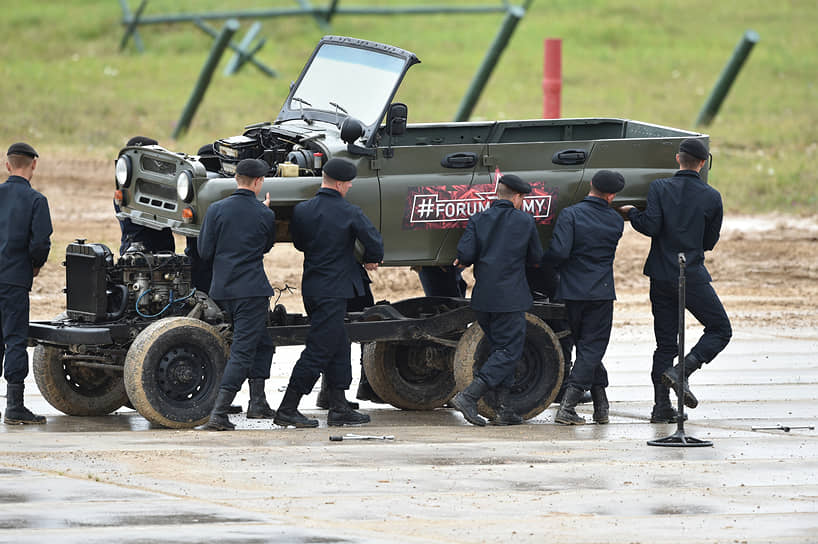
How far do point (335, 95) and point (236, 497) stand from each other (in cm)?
480

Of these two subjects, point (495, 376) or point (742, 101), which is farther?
point (742, 101)

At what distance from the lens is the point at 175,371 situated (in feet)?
37.0

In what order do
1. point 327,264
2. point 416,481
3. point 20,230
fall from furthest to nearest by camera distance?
point 20,230 < point 327,264 < point 416,481

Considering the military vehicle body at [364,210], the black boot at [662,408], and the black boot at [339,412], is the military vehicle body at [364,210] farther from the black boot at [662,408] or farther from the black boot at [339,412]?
the black boot at [662,408]

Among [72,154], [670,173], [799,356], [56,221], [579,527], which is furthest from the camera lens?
[72,154]

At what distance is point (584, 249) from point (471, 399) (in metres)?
1.35

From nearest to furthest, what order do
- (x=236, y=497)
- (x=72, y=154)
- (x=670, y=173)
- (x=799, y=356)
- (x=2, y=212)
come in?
1. (x=236, y=497)
2. (x=2, y=212)
3. (x=670, y=173)
4. (x=799, y=356)
5. (x=72, y=154)

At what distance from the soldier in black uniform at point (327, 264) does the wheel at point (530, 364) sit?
94 cm

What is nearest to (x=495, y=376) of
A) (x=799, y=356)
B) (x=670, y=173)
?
(x=670, y=173)

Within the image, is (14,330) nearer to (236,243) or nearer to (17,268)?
(17,268)

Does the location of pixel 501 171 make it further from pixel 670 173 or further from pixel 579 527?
pixel 579 527

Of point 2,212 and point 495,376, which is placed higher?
point 2,212

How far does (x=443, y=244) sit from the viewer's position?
12.2 meters

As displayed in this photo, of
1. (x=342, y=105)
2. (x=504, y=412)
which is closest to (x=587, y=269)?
(x=504, y=412)
